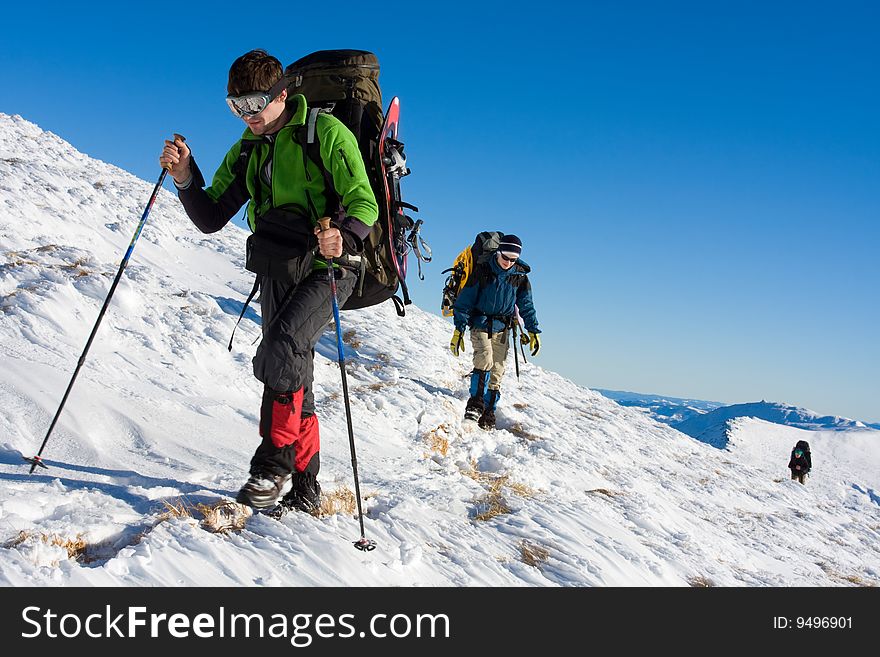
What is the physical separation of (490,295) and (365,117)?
197 inches

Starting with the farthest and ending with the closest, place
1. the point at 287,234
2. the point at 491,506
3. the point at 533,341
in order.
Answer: the point at 533,341 < the point at 491,506 < the point at 287,234

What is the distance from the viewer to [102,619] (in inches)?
88.6

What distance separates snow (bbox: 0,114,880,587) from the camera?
115 inches

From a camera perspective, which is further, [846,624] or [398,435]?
[398,435]

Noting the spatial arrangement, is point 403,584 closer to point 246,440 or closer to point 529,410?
point 246,440

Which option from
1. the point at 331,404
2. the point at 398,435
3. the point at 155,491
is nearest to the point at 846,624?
the point at 155,491

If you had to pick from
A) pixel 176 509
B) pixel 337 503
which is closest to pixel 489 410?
pixel 337 503

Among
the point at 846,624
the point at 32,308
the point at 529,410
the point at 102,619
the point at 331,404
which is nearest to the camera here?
the point at 102,619

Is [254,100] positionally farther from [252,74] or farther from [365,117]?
[365,117]

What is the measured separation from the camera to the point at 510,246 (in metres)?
8.42

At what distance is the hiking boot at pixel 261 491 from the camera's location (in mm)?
3270

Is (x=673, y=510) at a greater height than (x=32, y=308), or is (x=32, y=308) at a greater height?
(x=32, y=308)

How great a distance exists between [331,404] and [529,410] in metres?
4.17

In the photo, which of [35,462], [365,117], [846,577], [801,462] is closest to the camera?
[35,462]
